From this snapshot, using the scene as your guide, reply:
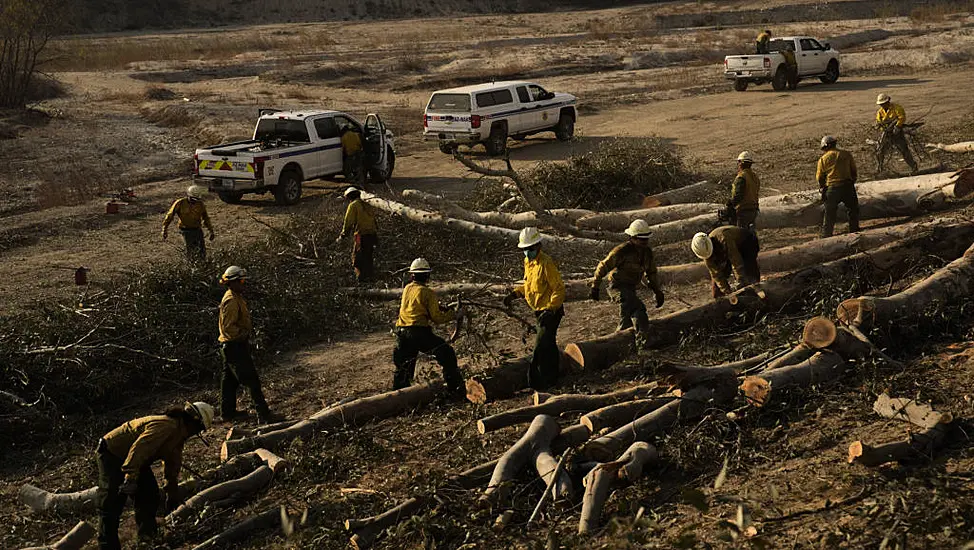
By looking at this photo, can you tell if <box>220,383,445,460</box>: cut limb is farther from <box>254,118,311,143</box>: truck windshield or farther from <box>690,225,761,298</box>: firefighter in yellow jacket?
<box>254,118,311,143</box>: truck windshield

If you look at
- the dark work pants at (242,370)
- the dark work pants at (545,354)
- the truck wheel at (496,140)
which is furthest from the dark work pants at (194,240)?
the truck wheel at (496,140)

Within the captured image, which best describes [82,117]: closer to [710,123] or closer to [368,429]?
[710,123]

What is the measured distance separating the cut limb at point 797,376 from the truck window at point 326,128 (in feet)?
46.4

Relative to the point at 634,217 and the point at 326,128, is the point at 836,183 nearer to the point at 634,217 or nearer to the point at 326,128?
the point at 634,217

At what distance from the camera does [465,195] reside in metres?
20.4

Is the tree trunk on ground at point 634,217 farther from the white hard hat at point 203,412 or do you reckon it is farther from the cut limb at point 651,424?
the white hard hat at point 203,412

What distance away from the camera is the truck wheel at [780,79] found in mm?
32656

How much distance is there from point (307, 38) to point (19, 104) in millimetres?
26529

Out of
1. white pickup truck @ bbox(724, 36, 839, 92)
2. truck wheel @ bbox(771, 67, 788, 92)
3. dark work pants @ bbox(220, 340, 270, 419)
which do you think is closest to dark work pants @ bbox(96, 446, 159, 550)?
dark work pants @ bbox(220, 340, 270, 419)

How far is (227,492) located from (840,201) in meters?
10.2

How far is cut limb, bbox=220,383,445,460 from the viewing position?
9.27m

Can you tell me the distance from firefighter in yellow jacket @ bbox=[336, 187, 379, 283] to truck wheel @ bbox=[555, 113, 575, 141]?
42.2ft

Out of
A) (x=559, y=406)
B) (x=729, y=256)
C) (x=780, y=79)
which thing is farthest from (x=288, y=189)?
(x=780, y=79)

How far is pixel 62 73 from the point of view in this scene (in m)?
46.5
